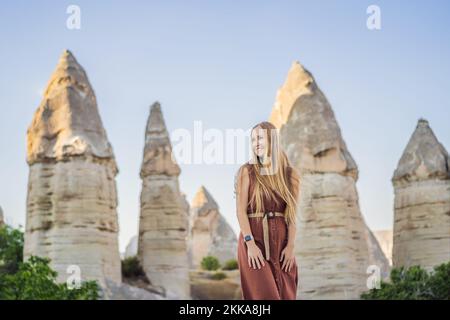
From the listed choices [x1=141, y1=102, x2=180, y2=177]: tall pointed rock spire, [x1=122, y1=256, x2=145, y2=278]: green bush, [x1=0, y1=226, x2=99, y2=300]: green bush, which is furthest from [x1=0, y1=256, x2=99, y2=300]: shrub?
[x1=141, y1=102, x2=180, y2=177]: tall pointed rock spire

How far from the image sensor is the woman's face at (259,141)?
5.57 metres

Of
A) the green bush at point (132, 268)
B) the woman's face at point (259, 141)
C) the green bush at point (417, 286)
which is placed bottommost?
the woman's face at point (259, 141)

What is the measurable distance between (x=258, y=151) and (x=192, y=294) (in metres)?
23.1

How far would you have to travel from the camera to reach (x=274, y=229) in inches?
217

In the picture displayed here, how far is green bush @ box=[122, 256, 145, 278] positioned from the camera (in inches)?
971

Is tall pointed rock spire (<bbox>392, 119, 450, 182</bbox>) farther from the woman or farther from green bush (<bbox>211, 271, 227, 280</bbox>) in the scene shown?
the woman

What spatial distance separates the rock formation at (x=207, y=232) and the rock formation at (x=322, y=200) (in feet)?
56.1

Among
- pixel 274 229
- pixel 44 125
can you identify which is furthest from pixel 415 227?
pixel 274 229

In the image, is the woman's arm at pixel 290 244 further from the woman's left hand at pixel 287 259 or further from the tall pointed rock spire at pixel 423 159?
the tall pointed rock spire at pixel 423 159

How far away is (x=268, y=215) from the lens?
5.53 metres

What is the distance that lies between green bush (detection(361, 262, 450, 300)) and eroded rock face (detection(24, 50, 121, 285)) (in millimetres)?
6915

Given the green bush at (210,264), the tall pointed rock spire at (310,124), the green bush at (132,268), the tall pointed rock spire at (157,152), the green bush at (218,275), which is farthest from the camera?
the green bush at (210,264)

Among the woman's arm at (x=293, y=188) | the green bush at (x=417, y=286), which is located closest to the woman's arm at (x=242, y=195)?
the woman's arm at (x=293, y=188)
